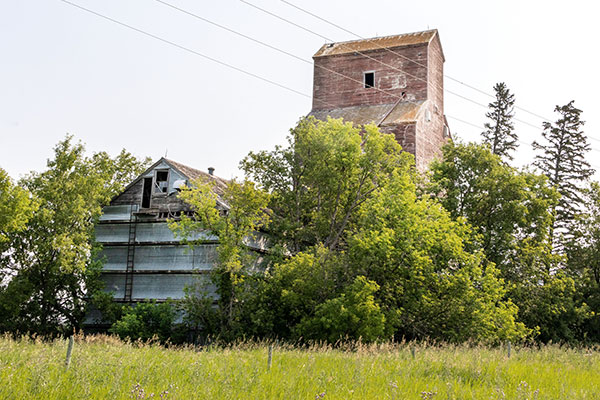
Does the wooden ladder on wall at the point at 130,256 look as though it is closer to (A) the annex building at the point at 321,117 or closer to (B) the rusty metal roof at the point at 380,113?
(A) the annex building at the point at 321,117

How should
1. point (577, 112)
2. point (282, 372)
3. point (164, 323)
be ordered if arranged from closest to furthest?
point (282, 372) → point (164, 323) → point (577, 112)

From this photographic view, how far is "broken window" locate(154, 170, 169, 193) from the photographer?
32.3m

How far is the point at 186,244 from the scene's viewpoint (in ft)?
98.3

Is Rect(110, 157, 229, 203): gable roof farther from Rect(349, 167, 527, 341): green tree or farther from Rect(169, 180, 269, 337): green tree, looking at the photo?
Rect(349, 167, 527, 341): green tree

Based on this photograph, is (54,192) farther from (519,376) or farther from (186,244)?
(519,376)

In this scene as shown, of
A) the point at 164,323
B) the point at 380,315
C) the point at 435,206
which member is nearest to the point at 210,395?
the point at 380,315

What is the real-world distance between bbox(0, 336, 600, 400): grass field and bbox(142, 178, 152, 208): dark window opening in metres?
16.8

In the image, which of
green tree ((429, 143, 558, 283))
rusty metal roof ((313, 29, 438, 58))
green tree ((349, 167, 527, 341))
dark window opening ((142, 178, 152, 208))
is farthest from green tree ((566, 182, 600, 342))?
dark window opening ((142, 178, 152, 208))

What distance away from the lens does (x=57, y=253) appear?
97.3ft

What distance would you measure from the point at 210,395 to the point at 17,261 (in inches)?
857

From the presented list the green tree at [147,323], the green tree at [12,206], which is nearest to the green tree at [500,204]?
the green tree at [147,323]

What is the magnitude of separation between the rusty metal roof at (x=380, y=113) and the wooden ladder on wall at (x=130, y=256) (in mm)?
15673

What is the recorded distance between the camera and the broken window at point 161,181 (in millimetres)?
32344

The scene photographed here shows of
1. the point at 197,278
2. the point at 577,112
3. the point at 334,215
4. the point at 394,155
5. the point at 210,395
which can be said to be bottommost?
the point at 210,395
